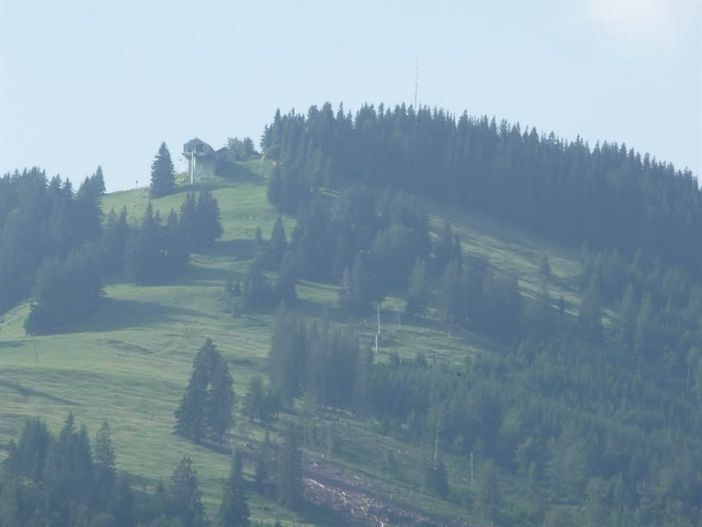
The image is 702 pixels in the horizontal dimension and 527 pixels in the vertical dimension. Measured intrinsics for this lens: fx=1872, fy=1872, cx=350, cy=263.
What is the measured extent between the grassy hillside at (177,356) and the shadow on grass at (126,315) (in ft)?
0.57

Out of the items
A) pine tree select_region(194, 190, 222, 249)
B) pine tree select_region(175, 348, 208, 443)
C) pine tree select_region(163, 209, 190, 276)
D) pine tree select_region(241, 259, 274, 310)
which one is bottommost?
pine tree select_region(175, 348, 208, 443)

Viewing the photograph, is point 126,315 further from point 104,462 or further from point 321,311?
point 104,462

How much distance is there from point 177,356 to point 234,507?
4578 centimetres

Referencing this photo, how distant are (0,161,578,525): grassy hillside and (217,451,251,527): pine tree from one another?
2.00 metres

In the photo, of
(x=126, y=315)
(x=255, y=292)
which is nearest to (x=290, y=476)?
(x=126, y=315)

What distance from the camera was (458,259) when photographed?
186 meters

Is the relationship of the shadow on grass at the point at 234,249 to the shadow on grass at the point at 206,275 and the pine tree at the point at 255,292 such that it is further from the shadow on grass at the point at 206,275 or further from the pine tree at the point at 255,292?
the pine tree at the point at 255,292

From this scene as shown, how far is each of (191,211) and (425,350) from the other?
37.2m

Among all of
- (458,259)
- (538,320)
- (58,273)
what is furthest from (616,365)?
(58,273)

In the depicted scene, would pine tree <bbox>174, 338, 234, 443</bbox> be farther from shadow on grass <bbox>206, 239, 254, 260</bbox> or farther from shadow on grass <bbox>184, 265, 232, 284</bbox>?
shadow on grass <bbox>206, 239, 254, 260</bbox>

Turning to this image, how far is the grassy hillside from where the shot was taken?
381 ft

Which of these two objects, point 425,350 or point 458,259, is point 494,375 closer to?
point 425,350

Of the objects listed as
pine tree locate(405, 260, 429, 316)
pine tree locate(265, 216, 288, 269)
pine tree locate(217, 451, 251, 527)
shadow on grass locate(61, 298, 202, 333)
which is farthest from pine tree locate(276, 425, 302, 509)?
pine tree locate(265, 216, 288, 269)

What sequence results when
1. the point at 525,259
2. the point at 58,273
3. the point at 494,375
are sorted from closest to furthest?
the point at 494,375, the point at 58,273, the point at 525,259
